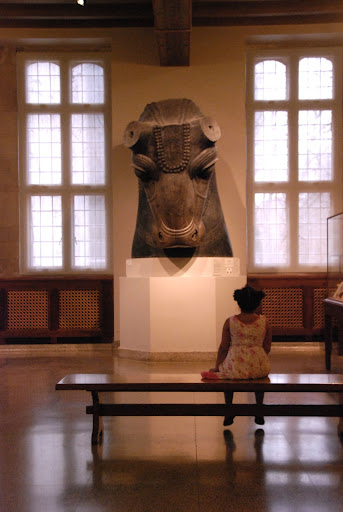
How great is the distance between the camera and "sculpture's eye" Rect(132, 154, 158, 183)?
683 cm

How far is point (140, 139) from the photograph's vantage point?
22.8 feet

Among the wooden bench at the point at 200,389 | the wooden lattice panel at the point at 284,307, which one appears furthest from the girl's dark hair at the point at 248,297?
the wooden lattice panel at the point at 284,307

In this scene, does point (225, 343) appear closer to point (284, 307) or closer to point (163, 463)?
point (163, 463)

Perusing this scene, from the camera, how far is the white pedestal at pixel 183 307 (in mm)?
6980

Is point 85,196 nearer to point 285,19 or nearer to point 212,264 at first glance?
point 212,264

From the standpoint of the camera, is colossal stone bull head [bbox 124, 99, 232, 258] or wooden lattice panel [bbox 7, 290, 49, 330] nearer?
colossal stone bull head [bbox 124, 99, 232, 258]

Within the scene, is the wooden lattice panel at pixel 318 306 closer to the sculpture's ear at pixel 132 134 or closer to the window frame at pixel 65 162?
the window frame at pixel 65 162

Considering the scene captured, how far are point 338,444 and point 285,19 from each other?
6.79m

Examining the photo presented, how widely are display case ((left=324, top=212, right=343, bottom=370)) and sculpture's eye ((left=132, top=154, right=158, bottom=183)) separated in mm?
2312

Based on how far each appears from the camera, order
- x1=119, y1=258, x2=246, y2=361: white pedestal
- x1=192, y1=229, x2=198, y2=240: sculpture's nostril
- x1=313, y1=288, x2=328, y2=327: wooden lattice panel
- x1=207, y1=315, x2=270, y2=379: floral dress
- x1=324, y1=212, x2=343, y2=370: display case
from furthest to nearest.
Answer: x1=313, y1=288, x2=328, y2=327: wooden lattice panel, x1=119, y1=258, x2=246, y2=361: white pedestal, x1=192, y1=229, x2=198, y2=240: sculpture's nostril, x1=324, y1=212, x2=343, y2=370: display case, x1=207, y1=315, x2=270, y2=379: floral dress

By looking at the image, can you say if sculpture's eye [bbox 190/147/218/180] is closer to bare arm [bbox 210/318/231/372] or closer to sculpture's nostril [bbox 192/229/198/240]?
sculpture's nostril [bbox 192/229/198/240]

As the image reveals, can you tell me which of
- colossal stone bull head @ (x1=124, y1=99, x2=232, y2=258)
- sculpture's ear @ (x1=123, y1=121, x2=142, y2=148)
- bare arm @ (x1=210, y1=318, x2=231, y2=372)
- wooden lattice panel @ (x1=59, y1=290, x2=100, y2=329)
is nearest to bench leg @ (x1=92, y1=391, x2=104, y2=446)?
bare arm @ (x1=210, y1=318, x2=231, y2=372)

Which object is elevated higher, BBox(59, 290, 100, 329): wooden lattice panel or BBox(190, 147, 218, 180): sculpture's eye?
BBox(190, 147, 218, 180): sculpture's eye

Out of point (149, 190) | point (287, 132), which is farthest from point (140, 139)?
point (287, 132)
